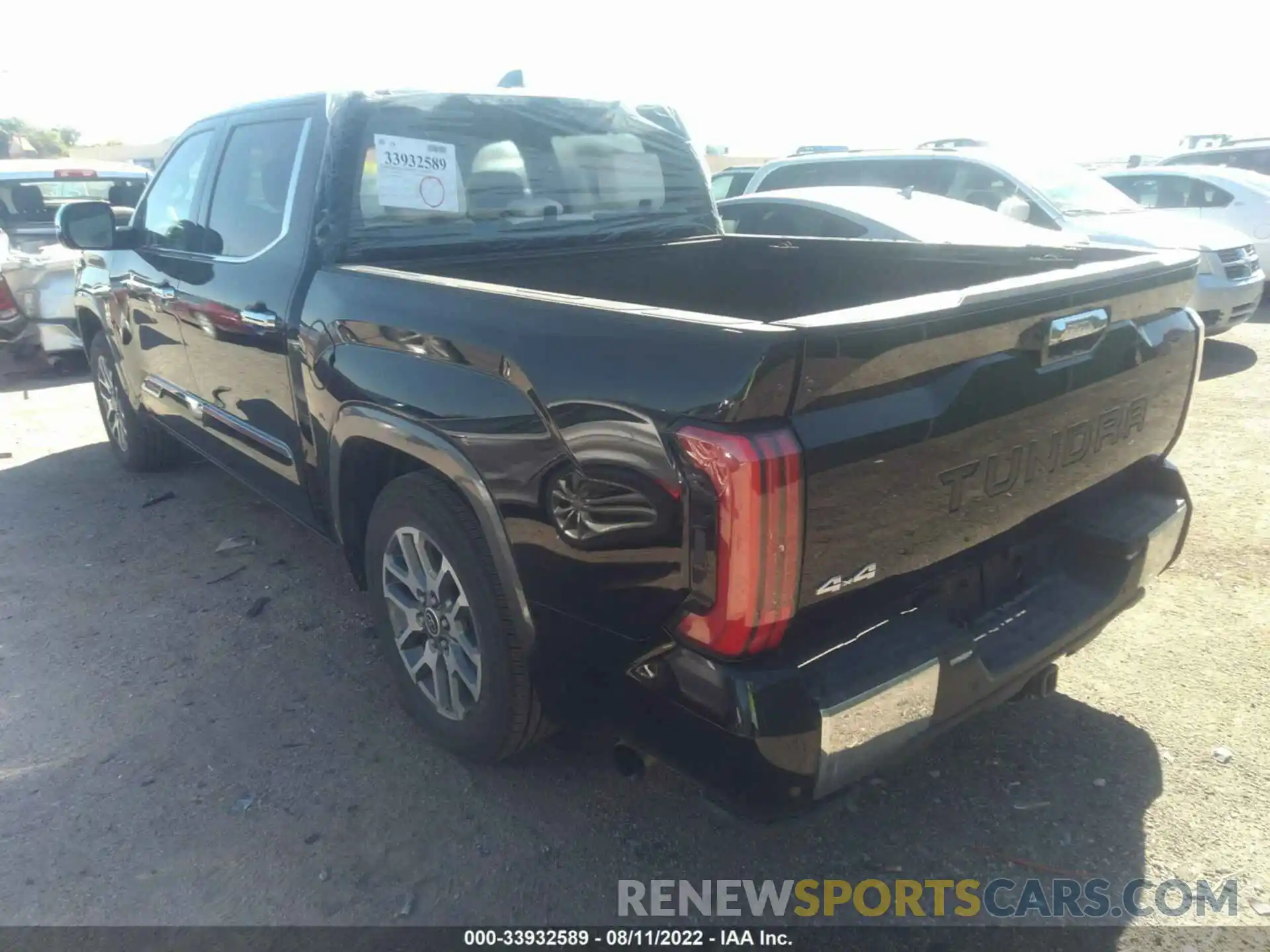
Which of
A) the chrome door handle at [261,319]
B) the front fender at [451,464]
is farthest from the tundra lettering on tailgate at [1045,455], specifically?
the chrome door handle at [261,319]

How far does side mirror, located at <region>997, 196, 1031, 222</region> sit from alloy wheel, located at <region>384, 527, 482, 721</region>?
6.11 m

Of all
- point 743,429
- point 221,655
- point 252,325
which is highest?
point 743,429

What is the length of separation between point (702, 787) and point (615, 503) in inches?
24.7

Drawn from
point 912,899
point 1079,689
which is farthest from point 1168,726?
point 912,899

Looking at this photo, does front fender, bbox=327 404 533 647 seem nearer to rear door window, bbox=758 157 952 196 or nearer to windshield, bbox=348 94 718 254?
windshield, bbox=348 94 718 254

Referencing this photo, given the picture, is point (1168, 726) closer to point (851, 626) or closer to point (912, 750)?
point (912, 750)

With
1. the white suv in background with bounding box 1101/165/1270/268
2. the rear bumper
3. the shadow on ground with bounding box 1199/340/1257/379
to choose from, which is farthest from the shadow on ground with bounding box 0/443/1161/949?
the white suv in background with bounding box 1101/165/1270/268

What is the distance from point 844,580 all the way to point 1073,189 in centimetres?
775

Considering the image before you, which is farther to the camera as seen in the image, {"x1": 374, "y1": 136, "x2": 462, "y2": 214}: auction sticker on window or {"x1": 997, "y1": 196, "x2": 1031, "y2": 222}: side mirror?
{"x1": 997, "y1": 196, "x2": 1031, "y2": 222}: side mirror

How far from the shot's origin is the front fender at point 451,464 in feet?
7.72

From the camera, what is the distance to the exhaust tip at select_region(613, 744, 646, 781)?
2.23 meters

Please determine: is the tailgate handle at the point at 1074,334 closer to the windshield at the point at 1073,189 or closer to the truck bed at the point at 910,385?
the truck bed at the point at 910,385

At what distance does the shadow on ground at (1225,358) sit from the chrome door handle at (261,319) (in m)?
6.68

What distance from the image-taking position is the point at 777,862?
99.3 inches
